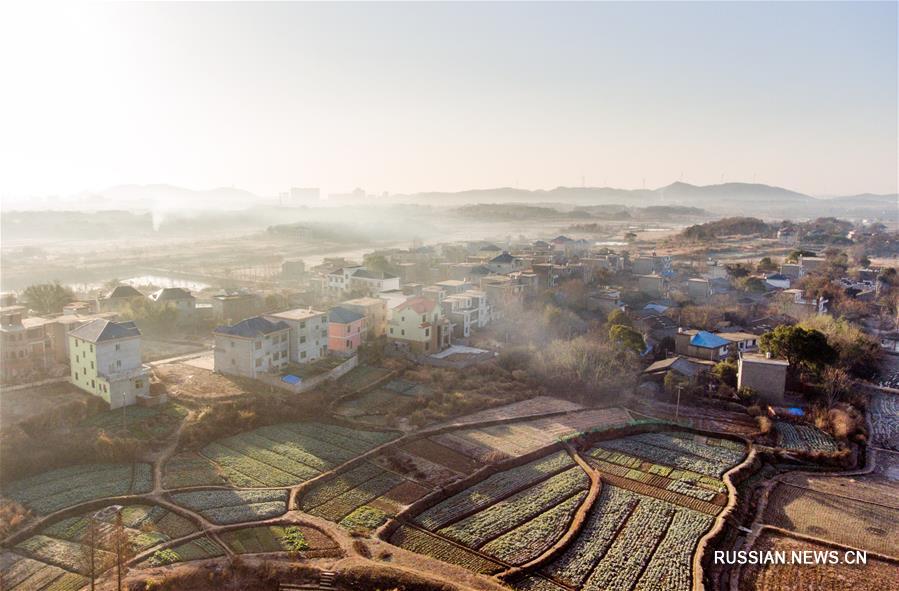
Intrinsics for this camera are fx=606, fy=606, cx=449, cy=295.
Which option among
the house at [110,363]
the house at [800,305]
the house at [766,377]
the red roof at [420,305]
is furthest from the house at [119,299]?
the house at [800,305]

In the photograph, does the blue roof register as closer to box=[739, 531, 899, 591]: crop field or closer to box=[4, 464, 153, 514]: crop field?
box=[739, 531, 899, 591]: crop field

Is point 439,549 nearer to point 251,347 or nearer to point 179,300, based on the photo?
point 251,347

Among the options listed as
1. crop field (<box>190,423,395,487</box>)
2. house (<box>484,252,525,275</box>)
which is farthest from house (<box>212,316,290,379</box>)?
house (<box>484,252,525,275</box>)

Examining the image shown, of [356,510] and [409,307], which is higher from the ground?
[409,307]

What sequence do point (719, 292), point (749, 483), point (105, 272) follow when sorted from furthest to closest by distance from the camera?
1. point (105, 272)
2. point (719, 292)
3. point (749, 483)

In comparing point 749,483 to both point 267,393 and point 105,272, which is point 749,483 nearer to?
point 267,393

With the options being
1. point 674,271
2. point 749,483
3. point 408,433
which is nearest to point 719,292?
point 674,271
